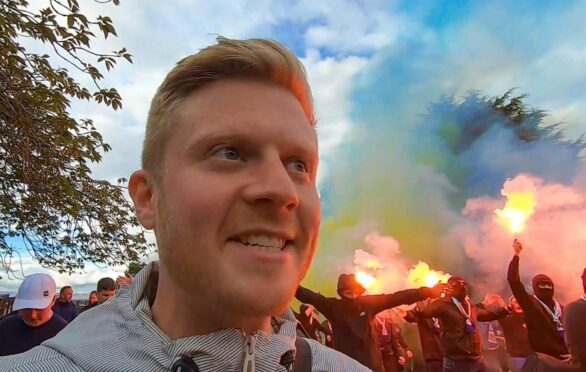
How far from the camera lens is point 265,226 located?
0.99m

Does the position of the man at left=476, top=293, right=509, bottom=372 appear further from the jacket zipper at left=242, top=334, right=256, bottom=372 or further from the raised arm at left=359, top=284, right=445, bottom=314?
the jacket zipper at left=242, top=334, right=256, bottom=372

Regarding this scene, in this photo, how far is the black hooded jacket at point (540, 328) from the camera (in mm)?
5273

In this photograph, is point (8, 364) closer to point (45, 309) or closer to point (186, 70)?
point (186, 70)

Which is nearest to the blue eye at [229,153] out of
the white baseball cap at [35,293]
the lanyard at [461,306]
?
the white baseball cap at [35,293]

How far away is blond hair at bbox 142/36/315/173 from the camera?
44.7 inches

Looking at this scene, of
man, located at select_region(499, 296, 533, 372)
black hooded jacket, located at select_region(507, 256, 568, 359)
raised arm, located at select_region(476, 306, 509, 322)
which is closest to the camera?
black hooded jacket, located at select_region(507, 256, 568, 359)

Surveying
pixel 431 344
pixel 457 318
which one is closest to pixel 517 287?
pixel 457 318

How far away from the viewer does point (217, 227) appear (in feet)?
3.15

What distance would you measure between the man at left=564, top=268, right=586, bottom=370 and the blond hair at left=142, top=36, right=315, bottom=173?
12.0 ft

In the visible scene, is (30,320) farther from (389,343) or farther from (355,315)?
(389,343)

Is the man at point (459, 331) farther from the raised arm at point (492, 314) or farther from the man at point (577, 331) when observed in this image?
the man at point (577, 331)

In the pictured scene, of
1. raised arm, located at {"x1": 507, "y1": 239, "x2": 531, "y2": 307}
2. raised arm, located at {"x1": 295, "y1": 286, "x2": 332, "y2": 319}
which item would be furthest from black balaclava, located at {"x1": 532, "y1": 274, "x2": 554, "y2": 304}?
raised arm, located at {"x1": 295, "y1": 286, "x2": 332, "y2": 319}

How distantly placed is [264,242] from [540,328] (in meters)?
5.46

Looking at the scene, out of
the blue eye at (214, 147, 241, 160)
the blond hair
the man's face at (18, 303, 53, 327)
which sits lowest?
the man's face at (18, 303, 53, 327)
